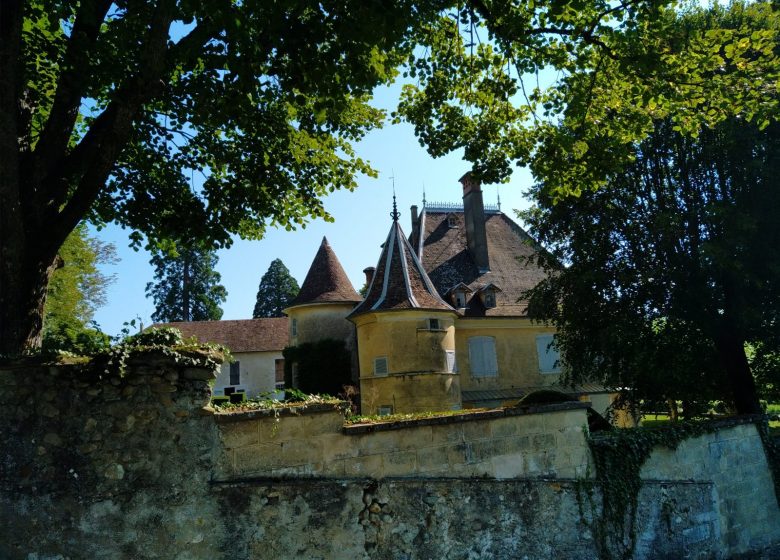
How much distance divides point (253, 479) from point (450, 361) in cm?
1573

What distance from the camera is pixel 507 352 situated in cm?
2448

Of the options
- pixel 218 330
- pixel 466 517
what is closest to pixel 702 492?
pixel 466 517

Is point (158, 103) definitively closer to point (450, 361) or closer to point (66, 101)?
point (66, 101)

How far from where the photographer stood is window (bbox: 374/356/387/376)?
66.3 ft

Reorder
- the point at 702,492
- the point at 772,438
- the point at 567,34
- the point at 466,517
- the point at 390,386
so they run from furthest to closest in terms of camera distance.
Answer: the point at 390,386 < the point at 772,438 < the point at 702,492 < the point at 567,34 < the point at 466,517

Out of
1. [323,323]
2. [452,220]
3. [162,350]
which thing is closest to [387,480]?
[162,350]

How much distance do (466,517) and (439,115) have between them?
6.58 meters

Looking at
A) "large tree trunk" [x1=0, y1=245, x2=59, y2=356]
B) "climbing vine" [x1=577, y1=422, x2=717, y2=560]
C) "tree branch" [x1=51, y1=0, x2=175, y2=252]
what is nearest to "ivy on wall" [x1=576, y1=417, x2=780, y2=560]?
"climbing vine" [x1=577, y1=422, x2=717, y2=560]

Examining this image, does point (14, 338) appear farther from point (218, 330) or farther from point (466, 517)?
point (218, 330)

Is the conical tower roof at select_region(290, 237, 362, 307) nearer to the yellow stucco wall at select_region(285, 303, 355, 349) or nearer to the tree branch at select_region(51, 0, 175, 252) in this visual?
the yellow stucco wall at select_region(285, 303, 355, 349)

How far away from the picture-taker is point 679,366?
1366 centimetres

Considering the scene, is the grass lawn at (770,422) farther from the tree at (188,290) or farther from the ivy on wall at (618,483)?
Answer: the tree at (188,290)

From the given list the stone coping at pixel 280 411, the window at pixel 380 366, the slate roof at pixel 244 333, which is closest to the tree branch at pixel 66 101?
the stone coping at pixel 280 411

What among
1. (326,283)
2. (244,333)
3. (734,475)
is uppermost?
(326,283)
